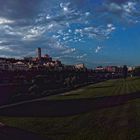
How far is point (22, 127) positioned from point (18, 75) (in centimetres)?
5307

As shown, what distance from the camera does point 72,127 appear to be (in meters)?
18.4

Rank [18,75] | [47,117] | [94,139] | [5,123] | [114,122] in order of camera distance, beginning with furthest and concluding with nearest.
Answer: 1. [18,75]
2. [47,117]
3. [5,123]
4. [114,122]
5. [94,139]

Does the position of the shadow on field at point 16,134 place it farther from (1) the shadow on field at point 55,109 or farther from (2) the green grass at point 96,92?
(2) the green grass at point 96,92

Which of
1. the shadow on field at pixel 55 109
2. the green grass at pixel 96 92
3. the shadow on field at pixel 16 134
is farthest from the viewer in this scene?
the green grass at pixel 96 92

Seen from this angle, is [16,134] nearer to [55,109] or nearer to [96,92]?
[55,109]

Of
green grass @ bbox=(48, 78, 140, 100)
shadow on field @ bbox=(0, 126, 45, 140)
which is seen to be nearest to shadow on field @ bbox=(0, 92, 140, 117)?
shadow on field @ bbox=(0, 126, 45, 140)

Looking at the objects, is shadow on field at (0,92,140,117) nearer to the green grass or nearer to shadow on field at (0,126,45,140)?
shadow on field at (0,126,45,140)

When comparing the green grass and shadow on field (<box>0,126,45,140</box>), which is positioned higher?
the green grass

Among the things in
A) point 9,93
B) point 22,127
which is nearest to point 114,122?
point 22,127

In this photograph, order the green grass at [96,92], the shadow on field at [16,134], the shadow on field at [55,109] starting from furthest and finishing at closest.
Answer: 1. the green grass at [96,92]
2. the shadow on field at [55,109]
3. the shadow on field at [16,134]

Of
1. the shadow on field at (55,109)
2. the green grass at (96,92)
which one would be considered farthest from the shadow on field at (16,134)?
the green grass at (96,92)

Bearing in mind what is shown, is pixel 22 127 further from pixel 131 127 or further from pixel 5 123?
pixel 131 127

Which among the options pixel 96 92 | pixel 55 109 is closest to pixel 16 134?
pixel 55 109

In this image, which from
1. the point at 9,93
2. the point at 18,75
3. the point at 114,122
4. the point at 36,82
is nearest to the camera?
the point at 114,122
